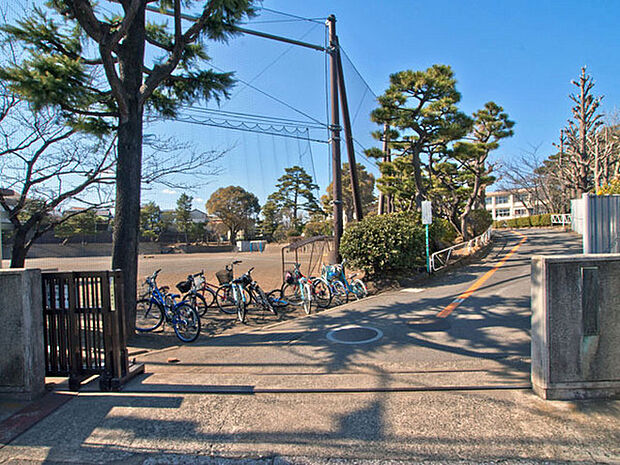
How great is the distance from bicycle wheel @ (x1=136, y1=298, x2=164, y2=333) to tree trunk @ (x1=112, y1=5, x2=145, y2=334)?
51 cm

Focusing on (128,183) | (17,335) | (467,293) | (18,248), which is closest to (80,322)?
(17,335)

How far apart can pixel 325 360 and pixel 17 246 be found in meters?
7.14

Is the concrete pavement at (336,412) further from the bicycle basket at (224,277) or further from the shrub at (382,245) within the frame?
the shrub at (382,245)

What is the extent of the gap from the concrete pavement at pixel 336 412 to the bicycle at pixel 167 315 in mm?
847

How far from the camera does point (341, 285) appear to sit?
893cm

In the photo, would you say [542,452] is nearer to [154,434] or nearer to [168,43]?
[154,434]

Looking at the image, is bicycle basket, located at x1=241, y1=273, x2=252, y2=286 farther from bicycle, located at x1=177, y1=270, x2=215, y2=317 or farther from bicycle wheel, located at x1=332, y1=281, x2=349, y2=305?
bicycle wheel, located at x1=332, y1=281, x2=349, y2=305

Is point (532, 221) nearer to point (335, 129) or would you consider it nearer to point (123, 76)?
point (335, 129)

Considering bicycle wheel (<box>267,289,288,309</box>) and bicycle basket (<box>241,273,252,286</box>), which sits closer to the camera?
bicycle basket (<box>241,273,252,286</box>)

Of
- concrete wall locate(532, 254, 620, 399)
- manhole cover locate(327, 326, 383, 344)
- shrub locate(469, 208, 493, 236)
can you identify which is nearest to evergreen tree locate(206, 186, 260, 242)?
shrub locate(469, 208, 493, 236)

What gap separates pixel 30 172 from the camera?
768cm

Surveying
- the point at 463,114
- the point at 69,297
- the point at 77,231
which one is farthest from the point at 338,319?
the point at 77,231

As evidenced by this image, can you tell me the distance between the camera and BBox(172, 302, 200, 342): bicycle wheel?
6.28 m

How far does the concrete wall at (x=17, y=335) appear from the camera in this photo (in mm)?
3625
